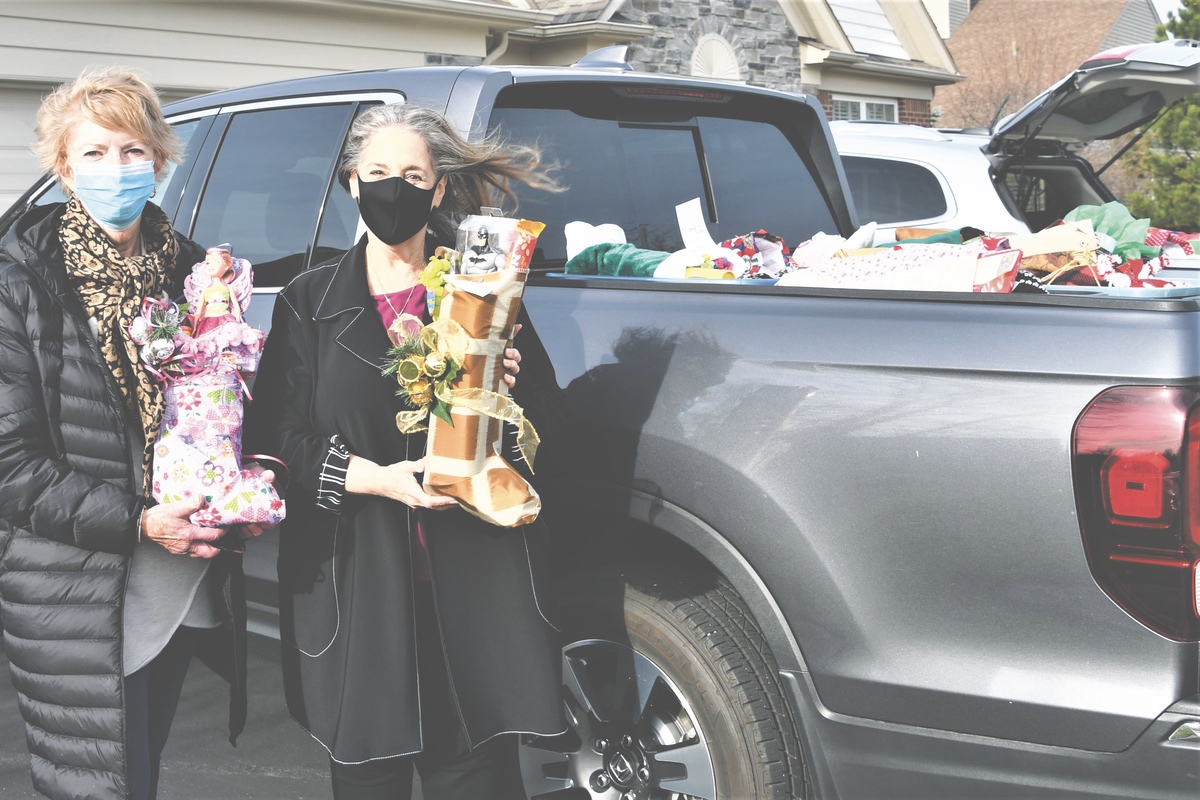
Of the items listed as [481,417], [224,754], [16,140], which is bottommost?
[224,754]

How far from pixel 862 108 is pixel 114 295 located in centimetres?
1669

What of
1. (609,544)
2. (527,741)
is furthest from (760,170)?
(527,741)

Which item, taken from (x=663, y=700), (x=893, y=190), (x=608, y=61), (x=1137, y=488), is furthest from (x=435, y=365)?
(x=893, y=190)

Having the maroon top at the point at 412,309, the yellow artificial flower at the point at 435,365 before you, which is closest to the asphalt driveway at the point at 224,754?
the maroon top at the point at 412,309

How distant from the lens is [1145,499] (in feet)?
6.45

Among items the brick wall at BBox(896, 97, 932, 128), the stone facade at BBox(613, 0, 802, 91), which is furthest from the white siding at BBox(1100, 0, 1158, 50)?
the stone facade at BBox(613, 0, 802, 91)

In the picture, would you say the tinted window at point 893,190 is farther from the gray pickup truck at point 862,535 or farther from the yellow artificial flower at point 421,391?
the yellow artificial flower at point 421,391

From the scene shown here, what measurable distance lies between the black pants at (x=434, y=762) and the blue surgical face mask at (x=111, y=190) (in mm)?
991

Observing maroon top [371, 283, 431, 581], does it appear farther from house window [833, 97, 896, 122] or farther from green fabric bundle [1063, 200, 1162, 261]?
house window [833, 97, 896, 122]

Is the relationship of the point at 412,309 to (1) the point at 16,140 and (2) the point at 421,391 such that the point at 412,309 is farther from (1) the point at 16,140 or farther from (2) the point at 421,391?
A: (1) the point at 16,140

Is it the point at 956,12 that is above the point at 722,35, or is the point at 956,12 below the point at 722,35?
above

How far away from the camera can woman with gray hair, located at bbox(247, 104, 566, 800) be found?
2.35 meters

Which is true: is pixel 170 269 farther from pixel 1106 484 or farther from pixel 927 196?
pixel 927 196

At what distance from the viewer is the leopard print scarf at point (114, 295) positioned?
90.6 inches
